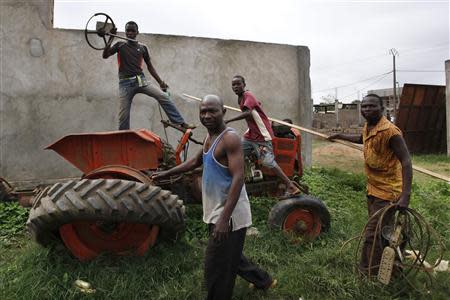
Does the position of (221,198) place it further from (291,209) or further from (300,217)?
(300,217)

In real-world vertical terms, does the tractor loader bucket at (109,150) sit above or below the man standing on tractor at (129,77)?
below

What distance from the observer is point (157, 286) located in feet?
11.8

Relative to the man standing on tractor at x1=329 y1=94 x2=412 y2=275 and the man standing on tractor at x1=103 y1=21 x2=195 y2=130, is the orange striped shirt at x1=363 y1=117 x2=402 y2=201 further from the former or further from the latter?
the man standing on tractor at x1=103 y1=21 x2=195 y2=130

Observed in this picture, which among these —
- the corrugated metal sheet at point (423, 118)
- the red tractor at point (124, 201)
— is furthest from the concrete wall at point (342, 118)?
the red tractor at point (124, 201)

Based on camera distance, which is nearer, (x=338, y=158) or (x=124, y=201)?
(x=124, y=201)

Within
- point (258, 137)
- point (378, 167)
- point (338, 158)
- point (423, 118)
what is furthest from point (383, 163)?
point (423, 118)

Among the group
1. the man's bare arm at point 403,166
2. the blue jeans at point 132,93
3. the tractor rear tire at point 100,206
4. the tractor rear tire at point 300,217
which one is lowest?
the tractor rear tire at point 300,217

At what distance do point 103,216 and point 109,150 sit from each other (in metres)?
1.23

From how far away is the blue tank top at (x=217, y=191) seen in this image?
9.71 ft

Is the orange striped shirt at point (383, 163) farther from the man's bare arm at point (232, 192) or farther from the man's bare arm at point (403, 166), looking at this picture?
the man's bare arm at point (232, 192)

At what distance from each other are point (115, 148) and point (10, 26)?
3.59 metres

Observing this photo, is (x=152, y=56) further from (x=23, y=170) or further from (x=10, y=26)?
(x=23, y=170)

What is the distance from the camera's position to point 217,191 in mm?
2977

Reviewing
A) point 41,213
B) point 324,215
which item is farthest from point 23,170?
point 324,215
